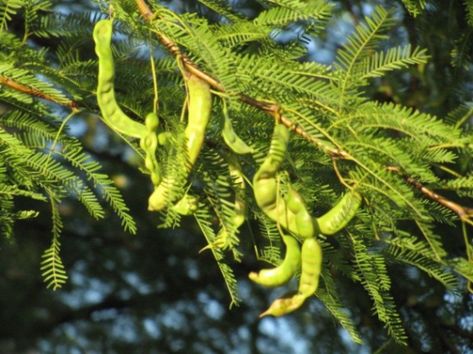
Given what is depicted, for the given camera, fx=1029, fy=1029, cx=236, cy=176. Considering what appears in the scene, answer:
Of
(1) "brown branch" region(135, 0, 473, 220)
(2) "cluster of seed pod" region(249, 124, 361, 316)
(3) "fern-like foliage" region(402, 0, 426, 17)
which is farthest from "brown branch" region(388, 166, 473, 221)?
(3) "fern-like foliage" region(402, 0, 426, 17)

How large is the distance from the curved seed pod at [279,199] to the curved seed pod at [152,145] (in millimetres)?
123

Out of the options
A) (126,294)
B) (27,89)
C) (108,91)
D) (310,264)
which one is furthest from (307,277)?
(126,294)

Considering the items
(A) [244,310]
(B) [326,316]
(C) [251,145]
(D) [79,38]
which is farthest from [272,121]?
(A) [244,310]

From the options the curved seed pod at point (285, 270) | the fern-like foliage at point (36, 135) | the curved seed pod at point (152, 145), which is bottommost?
the fern-like foliage at point (36, 135)

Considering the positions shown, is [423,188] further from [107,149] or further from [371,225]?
[107,149]

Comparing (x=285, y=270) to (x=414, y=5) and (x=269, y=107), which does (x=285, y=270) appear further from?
(x=414, y=5)

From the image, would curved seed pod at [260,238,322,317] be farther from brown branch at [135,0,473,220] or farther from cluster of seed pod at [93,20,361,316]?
brown branch at [135,0,473,220]

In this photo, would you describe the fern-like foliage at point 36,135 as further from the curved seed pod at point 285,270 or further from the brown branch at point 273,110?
the curved seed pod at point 285,270

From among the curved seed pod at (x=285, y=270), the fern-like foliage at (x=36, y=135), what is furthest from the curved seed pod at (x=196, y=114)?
the fern-like foliage at (x=36, y=135)

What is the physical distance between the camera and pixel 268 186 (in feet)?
3.77

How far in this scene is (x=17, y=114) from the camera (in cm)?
168

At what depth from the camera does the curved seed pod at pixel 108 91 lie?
120 cm

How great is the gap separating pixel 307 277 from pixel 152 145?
24 centimetres

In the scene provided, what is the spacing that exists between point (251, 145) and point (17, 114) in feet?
1.67
